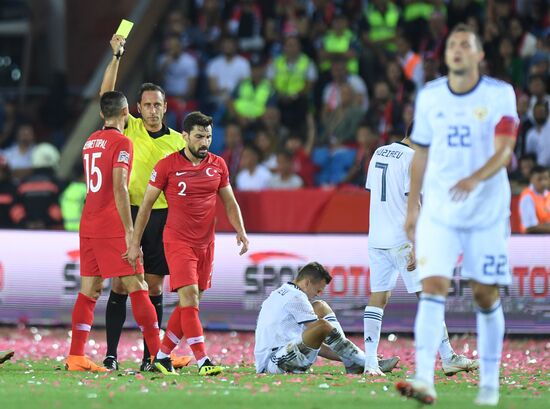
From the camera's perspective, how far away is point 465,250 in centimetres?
848

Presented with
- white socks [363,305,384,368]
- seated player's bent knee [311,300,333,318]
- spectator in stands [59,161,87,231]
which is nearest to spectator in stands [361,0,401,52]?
spectator in stands [59,161,87,231]

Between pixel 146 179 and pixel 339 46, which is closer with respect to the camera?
pixel 146 179

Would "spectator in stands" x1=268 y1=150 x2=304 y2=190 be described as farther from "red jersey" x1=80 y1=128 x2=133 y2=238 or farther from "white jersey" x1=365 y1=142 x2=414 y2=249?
"red jersey" x1=80 y1=128 x2=133 y2=238

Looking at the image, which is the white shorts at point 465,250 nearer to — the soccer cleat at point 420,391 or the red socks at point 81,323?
the soccer cleat at point 420,391

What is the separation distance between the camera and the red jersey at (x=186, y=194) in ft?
36.3

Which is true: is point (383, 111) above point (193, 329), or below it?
above

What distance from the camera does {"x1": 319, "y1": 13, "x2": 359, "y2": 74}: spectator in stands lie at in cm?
2078

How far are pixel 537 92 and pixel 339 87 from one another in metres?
3.18

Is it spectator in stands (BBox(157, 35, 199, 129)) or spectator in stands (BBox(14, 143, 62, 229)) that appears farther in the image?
spectator in stands (BBox(157, 35, 199, 129))

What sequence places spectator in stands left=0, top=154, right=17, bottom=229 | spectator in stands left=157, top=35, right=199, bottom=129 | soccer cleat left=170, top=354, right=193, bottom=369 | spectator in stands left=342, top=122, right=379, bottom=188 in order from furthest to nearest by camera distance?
1. spectator in stands left=157, top=35, right=199, bottom=129
2. spectator in stands left=0, top=154, right=17, bottom=229
3. spectator in stands left=342, top=122, right=379, bottom=188
4. soccer cleat left=170, top=354, right=193, bottom=369

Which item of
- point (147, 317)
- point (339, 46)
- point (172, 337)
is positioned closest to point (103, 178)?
point (147, 317)

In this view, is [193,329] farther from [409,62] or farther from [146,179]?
[409,62]

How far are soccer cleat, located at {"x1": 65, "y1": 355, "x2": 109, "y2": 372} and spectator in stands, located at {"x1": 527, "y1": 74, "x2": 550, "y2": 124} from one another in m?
8.97

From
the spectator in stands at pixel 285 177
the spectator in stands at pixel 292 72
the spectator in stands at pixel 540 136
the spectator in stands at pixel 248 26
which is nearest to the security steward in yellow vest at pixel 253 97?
the spectator in stands at pixel 292 72
